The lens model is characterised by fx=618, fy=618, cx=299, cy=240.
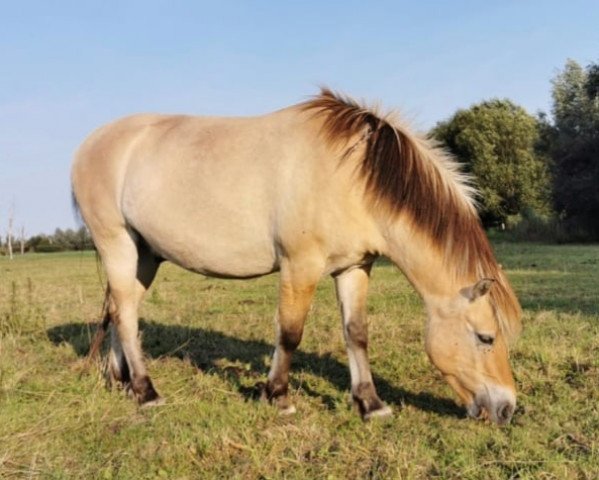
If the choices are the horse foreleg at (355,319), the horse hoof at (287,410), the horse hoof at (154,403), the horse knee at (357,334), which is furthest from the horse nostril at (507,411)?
the horse hoof at (154,403)

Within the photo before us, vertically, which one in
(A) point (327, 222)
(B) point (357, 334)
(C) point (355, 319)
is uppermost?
(A) point (327, 222)

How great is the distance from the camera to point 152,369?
18.4 feet

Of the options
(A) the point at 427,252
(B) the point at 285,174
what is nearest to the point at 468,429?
(A) the point at 427,252

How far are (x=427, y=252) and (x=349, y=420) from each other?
4.05 ft

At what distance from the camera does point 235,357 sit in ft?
20.2

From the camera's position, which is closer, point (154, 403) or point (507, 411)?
point (507, 411)

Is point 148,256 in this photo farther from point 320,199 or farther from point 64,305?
point 64,305

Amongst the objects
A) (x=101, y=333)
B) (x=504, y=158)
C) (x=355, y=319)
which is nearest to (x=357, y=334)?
(x=355, y=319)

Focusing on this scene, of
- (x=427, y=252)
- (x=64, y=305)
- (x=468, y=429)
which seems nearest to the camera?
(x=468, y=429)

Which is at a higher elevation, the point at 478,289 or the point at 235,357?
the point at 478,289

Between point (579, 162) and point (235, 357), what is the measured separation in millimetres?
27970

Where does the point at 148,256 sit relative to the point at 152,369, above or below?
above

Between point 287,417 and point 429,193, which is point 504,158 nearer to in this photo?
point 429,193

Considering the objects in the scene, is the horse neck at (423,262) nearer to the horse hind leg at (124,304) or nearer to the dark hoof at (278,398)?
the dark hoof at (278,398)
